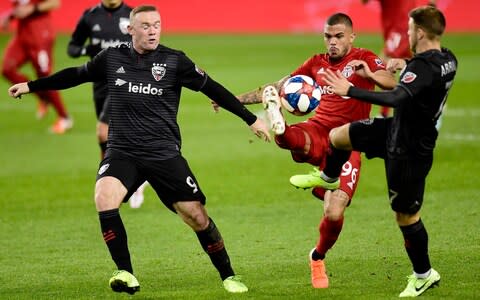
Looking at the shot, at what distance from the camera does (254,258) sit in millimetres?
9945

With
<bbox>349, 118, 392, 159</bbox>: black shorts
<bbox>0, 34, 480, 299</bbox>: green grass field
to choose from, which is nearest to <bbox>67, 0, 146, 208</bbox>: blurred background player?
<bbox>0, 34, 480, 299</bbox>: green grass field

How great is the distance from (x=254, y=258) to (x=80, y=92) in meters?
16.6

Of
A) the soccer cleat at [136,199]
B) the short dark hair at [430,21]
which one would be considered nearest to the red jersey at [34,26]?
the soccer cleat at [136,199]

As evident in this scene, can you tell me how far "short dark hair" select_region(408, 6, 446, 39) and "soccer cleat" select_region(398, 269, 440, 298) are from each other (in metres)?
1.98

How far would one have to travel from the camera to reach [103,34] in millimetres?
13023

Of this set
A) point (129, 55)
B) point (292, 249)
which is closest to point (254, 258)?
point (292, 249)

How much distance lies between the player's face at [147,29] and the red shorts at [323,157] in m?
1.55

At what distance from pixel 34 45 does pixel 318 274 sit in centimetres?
1212

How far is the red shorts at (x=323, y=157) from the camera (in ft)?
29.5

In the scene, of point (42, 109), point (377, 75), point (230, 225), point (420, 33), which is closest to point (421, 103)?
point (420, 33)

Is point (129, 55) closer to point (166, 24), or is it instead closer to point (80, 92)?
point (80, 92)

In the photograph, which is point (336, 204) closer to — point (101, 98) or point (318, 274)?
point (318, 274)

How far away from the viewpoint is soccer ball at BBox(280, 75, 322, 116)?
8.95m

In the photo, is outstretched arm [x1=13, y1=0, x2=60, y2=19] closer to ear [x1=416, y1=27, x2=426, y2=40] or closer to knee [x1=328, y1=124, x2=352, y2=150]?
knee [x1=328, y1=124, x2=352, y2=150]
